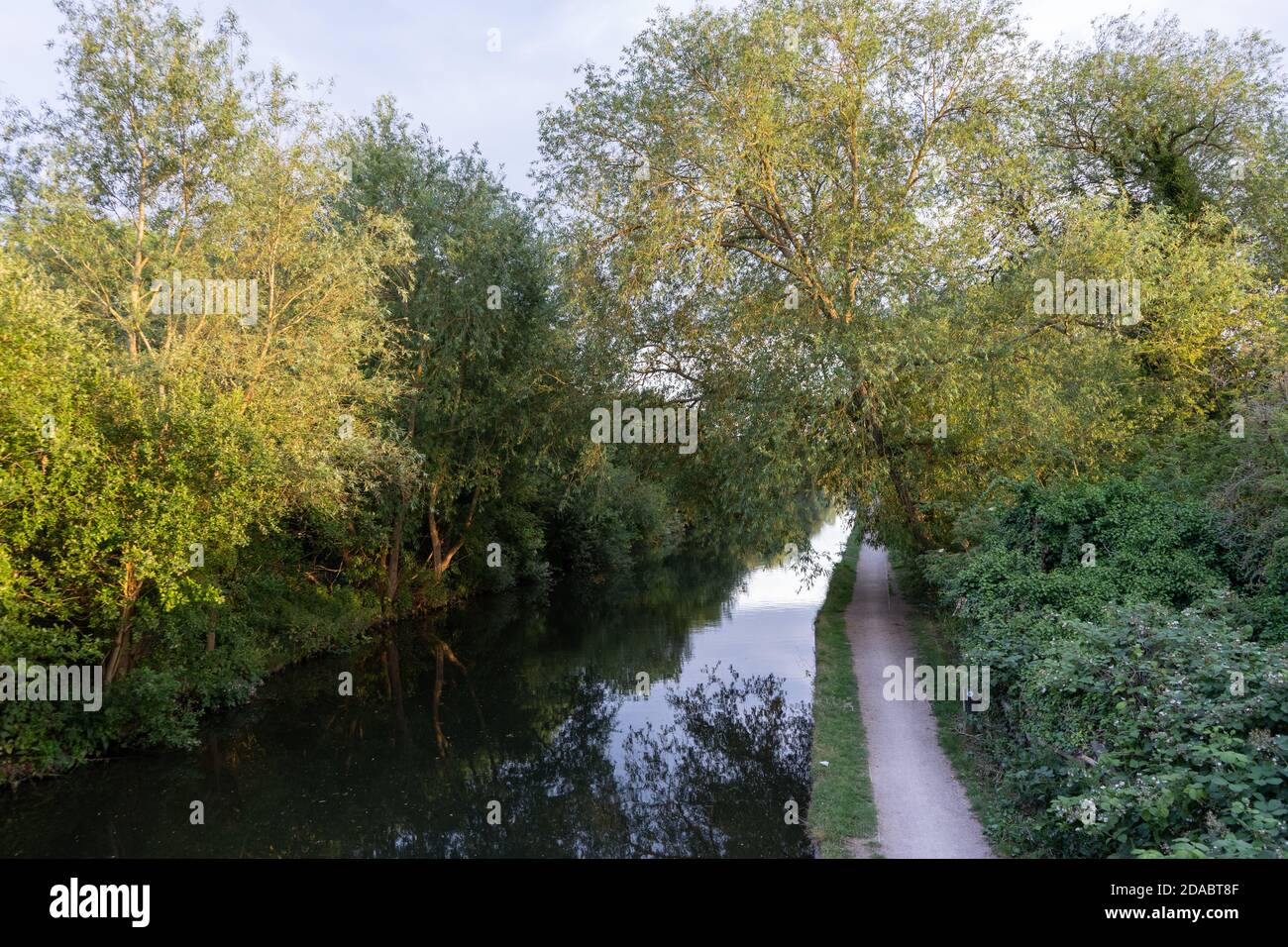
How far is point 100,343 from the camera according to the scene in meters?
12.6

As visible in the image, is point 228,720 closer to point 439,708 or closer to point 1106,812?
point 439,708

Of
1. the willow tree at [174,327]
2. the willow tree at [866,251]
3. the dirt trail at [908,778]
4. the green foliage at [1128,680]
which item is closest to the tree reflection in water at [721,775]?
the dirt trail at [908,778]

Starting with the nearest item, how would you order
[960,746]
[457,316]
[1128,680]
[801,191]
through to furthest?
[1128,680], [960,746], [801,191], [457,316]

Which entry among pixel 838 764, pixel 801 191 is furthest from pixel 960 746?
pixel 801 191

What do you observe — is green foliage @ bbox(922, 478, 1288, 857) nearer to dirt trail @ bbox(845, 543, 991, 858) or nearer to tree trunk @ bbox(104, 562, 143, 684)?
dirt trail @ bbox(845, 543, 991, 858)

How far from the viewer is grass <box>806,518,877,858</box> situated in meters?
9.02

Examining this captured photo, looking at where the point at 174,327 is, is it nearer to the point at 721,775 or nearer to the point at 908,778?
the point at 721,775

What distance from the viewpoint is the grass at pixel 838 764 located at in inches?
355

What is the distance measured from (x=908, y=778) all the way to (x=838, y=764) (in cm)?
104

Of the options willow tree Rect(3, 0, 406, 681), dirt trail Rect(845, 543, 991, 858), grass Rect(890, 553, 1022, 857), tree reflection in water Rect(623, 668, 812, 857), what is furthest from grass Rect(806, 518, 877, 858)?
willow tree Rect(3, 0, 406, 681)

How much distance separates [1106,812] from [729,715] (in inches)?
422

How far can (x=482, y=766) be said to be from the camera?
13430 millimetres

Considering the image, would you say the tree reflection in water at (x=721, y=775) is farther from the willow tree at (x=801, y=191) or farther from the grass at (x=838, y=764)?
the willow tree at (x=801, y=191)

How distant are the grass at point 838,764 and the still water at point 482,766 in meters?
0.47
